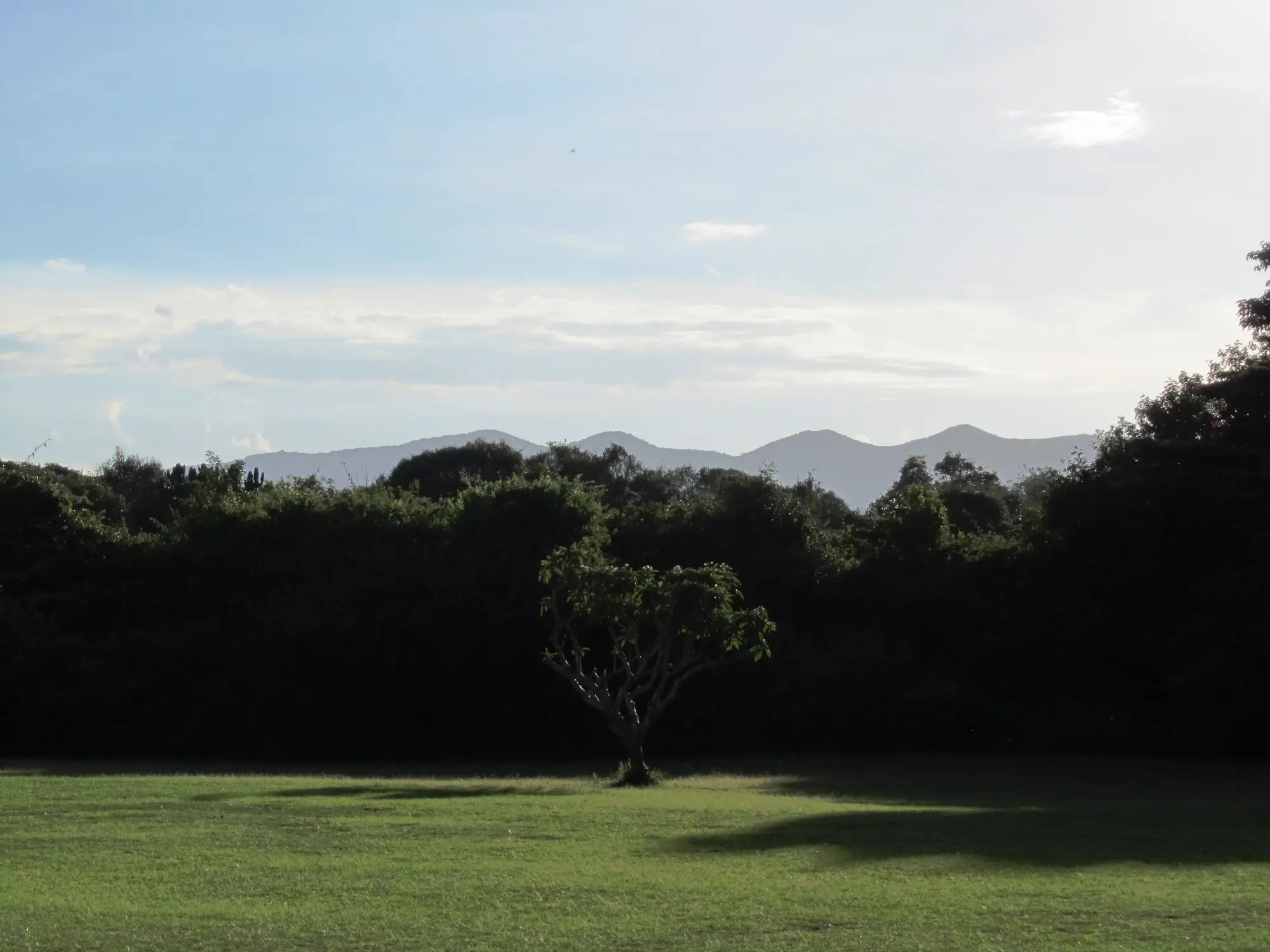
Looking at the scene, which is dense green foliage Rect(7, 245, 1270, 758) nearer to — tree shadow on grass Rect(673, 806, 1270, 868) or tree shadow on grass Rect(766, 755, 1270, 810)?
tree shadow on grass Rect(766, 755, 1270, 810)

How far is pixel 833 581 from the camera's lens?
3469 centimetres

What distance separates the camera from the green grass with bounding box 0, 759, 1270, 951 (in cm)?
877

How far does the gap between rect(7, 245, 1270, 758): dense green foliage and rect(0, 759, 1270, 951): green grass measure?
12.5m

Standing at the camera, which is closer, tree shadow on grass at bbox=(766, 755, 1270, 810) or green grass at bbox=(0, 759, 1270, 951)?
green grass at bbox=(0, 759, 1270, 951)

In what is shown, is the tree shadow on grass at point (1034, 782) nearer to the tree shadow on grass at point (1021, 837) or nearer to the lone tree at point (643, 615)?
the tree shadow on grass at point (1021, 837)

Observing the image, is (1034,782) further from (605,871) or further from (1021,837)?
(605,871)

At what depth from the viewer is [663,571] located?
30.5m

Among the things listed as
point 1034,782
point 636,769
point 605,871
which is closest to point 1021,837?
point 605,871

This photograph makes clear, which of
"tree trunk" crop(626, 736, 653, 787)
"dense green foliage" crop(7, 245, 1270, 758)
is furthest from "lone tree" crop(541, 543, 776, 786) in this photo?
"dense green foliage" crop(7, 245, 1270, 758)

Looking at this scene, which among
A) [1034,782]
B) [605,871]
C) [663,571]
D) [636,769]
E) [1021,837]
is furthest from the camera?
[663,571]

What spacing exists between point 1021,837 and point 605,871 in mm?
5128

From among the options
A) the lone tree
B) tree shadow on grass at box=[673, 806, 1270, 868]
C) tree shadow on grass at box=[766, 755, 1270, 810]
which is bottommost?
tree shadow on grass at box=[766, 755, 1270, 810]

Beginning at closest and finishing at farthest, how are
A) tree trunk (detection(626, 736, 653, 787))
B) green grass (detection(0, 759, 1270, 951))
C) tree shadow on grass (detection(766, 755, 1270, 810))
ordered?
1. green grass (detection(0, 759, 1270, 951))
2. tree shadow on grass (detection(766, 755, 1270, 810))
3. tree trunk (detection(626, 736, 653, 787))

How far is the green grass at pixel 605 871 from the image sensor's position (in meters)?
8.77
